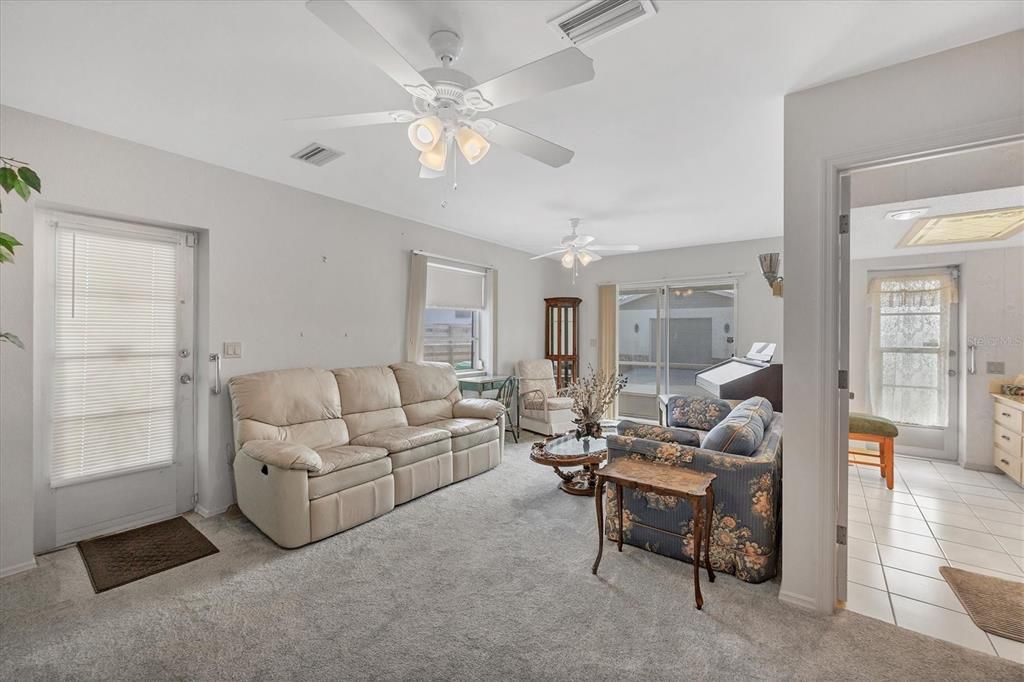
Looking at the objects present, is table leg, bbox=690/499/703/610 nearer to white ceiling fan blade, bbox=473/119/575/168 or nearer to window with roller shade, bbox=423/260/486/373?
white ceiling fan blade, bbox=473/119/575/168

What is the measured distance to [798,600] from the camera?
214cm

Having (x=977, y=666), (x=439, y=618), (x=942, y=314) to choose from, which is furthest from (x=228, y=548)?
(x=942, y=314)

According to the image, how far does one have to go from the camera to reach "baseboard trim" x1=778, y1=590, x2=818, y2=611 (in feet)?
6.91

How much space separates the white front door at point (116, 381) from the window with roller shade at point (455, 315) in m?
2.42

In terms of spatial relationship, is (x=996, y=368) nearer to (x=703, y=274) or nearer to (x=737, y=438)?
(x=737, y=438)

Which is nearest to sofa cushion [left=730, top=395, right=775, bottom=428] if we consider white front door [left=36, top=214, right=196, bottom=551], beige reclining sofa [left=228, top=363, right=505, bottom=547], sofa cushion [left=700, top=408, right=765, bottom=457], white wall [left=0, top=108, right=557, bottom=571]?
sofa cushion [left=700, top=408, right=765, bottom=457]

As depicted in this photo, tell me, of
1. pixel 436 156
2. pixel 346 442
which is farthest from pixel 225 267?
pixel 436 156

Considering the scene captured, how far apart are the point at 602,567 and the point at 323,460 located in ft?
6.54

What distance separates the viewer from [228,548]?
2754mm

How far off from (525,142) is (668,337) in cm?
512

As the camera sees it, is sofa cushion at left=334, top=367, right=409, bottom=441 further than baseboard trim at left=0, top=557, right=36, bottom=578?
Yes

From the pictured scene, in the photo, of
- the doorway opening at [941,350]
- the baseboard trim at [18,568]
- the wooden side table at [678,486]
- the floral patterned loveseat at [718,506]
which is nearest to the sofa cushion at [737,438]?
the floral patterned loveseat at [718,506]

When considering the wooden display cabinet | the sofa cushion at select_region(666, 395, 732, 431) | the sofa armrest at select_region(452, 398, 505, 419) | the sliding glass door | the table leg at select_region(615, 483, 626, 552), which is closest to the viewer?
the table leg at select_region(615, 483, 626, 552)

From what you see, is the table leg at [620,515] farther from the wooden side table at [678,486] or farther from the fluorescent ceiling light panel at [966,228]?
the fluorescent ceiling light panel at [966,228]
